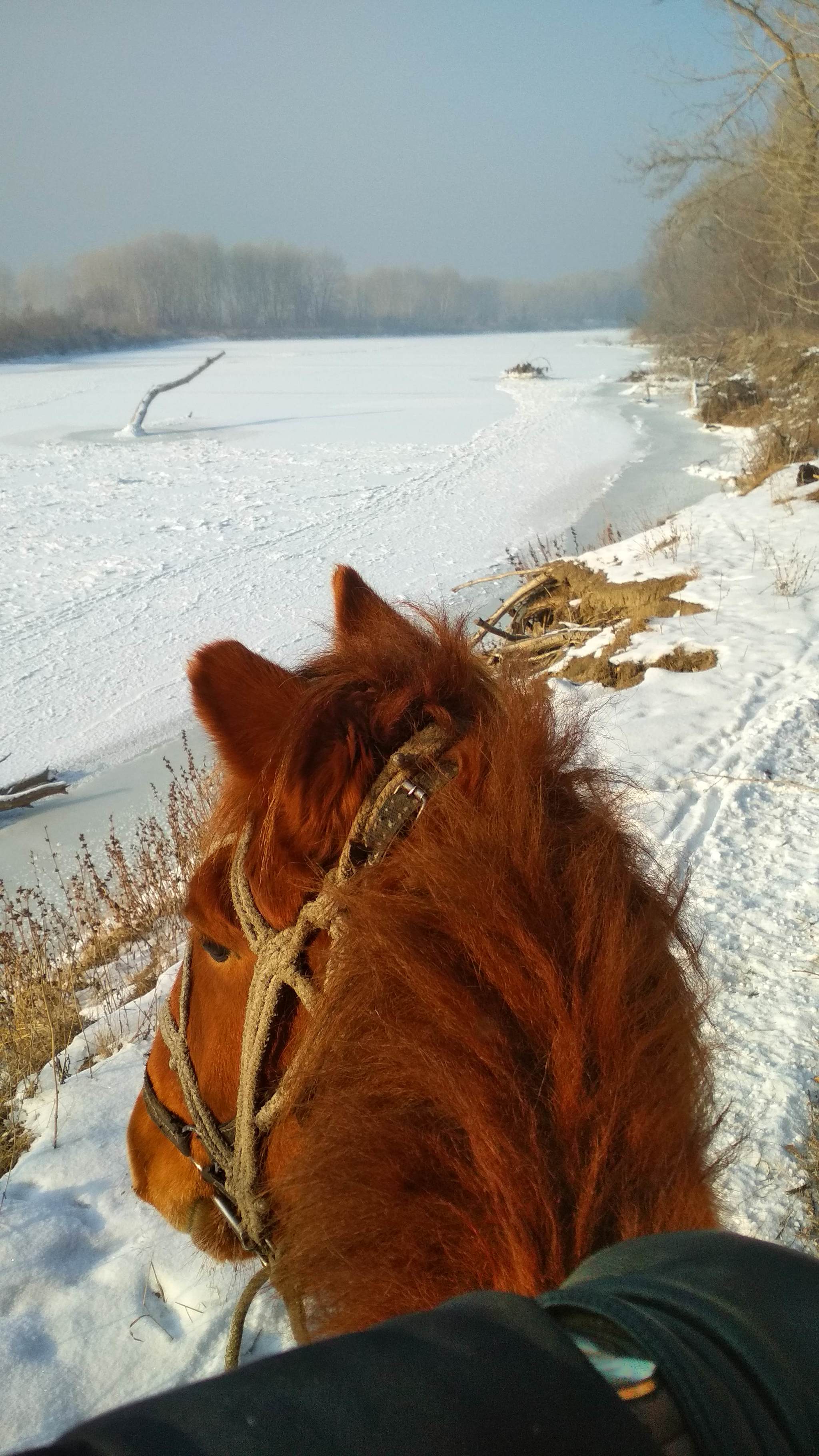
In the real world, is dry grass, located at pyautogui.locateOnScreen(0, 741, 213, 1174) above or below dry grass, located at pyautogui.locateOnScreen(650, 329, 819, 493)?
below

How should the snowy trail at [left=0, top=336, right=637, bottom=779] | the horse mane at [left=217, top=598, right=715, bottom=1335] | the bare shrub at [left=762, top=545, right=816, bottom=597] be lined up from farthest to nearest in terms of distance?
the snowy trail at [left=0, top=336, right=637, bottom=779] → the bare shrub at [left=762, top=545, right=816, bottom=597] → the horse mane at [left=217, top=598, right=715, bottom=1335]

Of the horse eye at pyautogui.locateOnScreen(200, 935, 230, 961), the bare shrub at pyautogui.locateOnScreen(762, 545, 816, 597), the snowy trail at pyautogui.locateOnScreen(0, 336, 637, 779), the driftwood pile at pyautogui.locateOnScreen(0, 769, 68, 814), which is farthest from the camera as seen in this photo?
the snowy trail at pyautogui.locateOnScreen(0, 336, 637, 779)

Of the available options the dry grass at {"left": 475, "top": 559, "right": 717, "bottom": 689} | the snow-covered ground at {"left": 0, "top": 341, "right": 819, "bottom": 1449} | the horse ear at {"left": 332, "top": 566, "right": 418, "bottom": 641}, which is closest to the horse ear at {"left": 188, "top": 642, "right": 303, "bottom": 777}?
the horse ear at {"left": 332, "top": 566, "right": 418, "bottom": 641}

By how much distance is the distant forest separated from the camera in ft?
293

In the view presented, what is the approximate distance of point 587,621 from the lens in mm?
7473

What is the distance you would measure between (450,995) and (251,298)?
390ft

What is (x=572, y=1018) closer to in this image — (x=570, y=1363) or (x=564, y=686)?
(x=570, y=1363)

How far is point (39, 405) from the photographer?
2677cm

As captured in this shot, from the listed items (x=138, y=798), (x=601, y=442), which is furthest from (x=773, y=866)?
(x=601, y=442)

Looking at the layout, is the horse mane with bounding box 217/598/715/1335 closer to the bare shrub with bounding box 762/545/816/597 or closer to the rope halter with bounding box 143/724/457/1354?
the rope halter with bounding box 143/724/457/1354

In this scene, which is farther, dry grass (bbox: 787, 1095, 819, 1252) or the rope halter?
dry grass (bbox: 787, 1095, 819, 1252)

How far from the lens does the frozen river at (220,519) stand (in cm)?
787

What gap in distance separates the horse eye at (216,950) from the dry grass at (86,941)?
79.8 inches

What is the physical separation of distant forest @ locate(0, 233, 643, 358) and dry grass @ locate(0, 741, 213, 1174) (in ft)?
242
